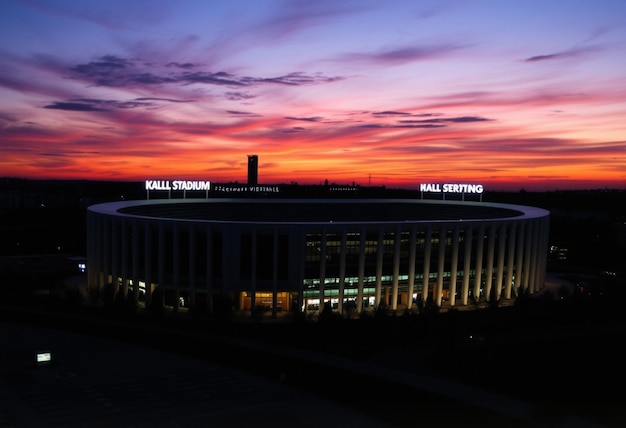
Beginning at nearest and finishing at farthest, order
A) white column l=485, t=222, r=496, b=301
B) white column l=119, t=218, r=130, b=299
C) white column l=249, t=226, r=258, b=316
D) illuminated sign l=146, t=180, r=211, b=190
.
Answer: white column l=249, t=226, r=258, b=316 < white column l=119, t=218, r=130, b=299 < white column l=485, t=222, r=496, b=301 < illuminated sign l=146, t=180, r=211, b=190

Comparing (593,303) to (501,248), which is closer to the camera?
(593,303)

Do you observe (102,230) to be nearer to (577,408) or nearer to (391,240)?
(391,240)

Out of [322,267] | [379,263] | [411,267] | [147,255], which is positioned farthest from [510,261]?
[147,255]

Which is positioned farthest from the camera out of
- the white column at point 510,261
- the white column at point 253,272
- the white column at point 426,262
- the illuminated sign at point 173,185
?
the illuminated sign at point 173,185

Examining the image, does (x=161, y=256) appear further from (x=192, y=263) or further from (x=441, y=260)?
(x=441, y=260)

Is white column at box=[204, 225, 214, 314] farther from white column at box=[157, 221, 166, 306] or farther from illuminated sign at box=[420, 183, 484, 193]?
illuminated sign at box=[420, 183, 484, 193]

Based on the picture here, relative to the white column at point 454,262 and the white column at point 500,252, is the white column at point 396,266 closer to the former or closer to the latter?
the white column at point 454,262

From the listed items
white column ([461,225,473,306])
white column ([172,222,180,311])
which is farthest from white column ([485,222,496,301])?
white column ([172,222,180,311])

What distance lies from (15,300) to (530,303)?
224 ft

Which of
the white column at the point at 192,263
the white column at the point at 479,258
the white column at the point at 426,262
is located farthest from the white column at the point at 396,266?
the white column at the point at 192,263

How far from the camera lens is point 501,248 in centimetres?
8138

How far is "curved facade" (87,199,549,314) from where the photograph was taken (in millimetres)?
70812

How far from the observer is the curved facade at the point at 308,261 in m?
70.8

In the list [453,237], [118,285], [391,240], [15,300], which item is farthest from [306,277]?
[15,300]
